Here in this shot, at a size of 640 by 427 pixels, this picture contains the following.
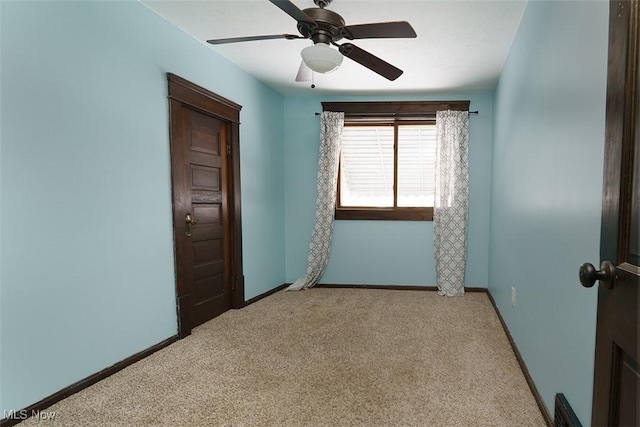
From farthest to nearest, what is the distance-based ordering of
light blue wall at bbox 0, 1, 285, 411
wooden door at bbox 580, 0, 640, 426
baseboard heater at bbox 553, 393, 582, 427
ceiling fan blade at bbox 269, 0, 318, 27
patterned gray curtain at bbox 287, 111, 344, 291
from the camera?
patterned gray curtain at bbox 287, 111, 344, 291 → light blue wall at bbox 0, 1, 285, 411 → ceiling fan blade at bbox 269, 0, 318, 27 → baseboard heater at bbox 553, 393, 582, 427 → wooden door at bbox 580, 0, 640, 426

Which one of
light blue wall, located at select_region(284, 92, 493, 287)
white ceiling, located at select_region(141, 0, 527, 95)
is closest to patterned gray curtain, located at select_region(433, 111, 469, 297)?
light blue wall, located at select_region(284, 92, 493, 287)

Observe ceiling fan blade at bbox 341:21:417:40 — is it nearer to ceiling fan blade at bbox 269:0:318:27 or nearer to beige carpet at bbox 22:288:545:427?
ceiling fan blade at bbox 269:0:318:27

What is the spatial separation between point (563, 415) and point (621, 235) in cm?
104

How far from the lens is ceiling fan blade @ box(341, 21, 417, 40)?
174cm

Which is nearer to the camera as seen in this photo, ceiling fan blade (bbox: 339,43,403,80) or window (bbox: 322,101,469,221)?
ceiling fan blade (bbox: 339,43,403,80)

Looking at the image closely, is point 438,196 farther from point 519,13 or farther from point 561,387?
point 561,387

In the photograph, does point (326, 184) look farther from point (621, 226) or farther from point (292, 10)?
point (621, 226)

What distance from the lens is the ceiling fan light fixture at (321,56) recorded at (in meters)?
1.86

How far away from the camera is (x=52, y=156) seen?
5.83 feet

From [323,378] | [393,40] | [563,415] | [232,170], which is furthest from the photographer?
[232,170]

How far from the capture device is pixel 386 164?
14.0ft

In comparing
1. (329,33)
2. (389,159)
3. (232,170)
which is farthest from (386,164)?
(329,33)

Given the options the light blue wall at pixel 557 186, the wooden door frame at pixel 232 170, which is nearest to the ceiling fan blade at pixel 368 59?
the light blue wall at pixel 557 186

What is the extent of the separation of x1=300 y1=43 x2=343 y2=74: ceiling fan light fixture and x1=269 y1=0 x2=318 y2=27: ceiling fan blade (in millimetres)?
119
